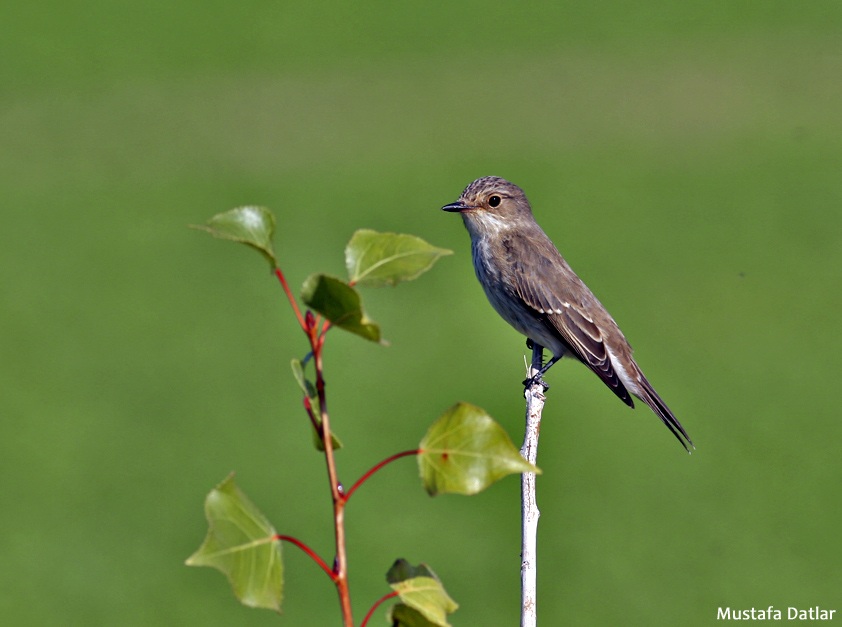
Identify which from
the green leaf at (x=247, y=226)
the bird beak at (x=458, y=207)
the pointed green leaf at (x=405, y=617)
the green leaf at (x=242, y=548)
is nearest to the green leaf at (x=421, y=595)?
the pointed green leaf at (x=405, y=617)

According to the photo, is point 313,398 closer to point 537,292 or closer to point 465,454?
point 465,454

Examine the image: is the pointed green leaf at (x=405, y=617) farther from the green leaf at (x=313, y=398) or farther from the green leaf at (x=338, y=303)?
the green leaf at (x=338, y=303)

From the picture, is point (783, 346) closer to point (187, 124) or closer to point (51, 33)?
point (187, 124)

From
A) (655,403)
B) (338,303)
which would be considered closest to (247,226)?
(338,303)

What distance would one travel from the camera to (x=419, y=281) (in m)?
18.2

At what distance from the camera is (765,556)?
1277cm

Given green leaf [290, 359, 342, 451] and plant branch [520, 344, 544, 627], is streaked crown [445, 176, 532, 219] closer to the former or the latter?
plant branch [520, 344, 544, 627]

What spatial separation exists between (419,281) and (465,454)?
16.0 m

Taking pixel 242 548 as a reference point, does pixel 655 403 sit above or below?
above

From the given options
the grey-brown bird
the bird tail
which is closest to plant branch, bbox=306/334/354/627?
the bird tail

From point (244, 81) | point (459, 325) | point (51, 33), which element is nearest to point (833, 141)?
point (459, 325)

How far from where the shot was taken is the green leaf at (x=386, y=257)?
2.39m

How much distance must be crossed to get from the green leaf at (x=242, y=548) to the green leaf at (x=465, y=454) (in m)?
0.29

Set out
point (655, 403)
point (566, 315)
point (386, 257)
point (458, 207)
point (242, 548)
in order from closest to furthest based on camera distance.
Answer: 1. point (242, 548)
2. point (386, 257)
3. point (655, 403)
4. point (566, 315)
5. point (458, 207)
